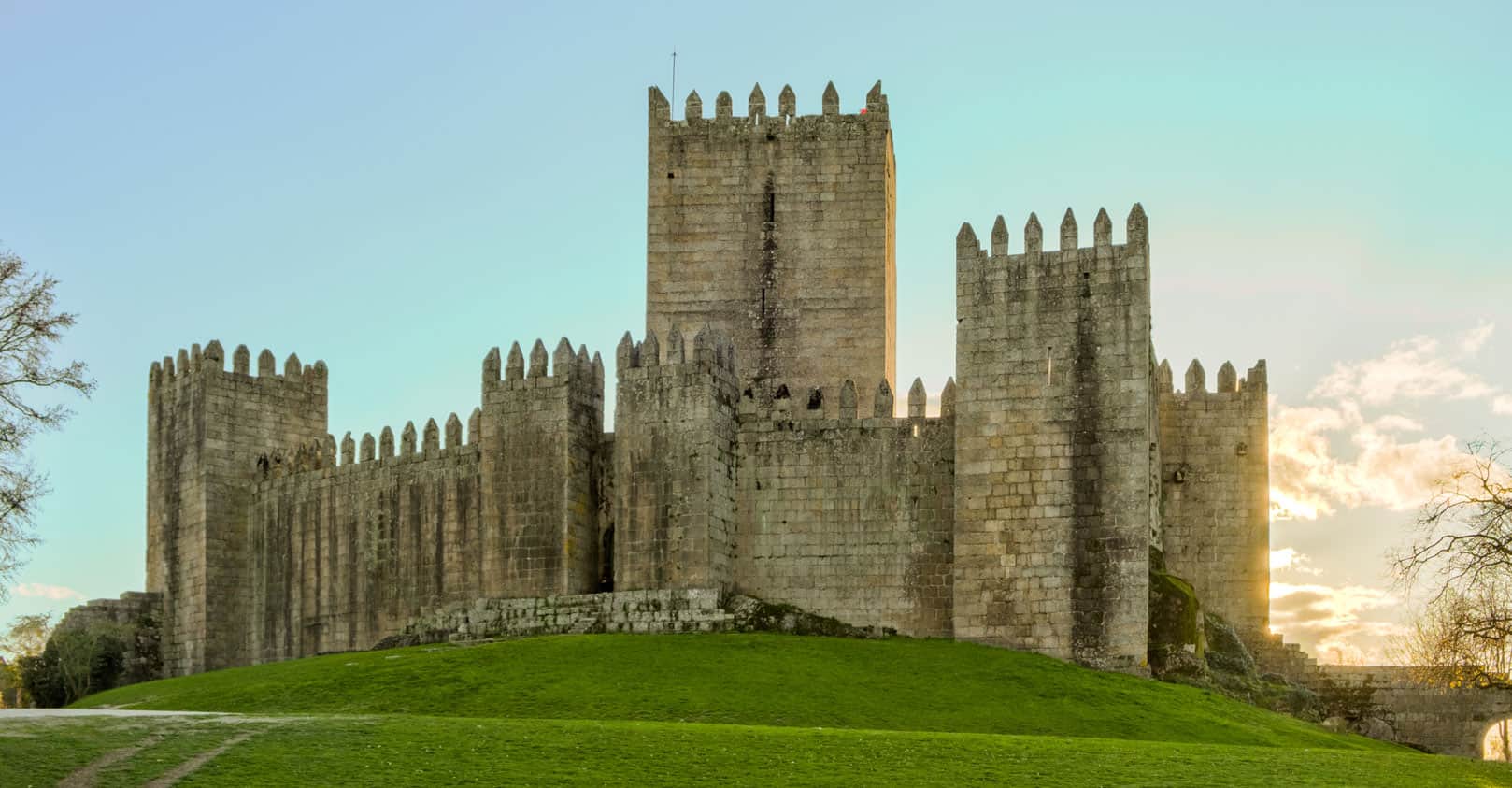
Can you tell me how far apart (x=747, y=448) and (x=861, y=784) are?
1810 centimetres

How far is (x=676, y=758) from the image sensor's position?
3077 cm

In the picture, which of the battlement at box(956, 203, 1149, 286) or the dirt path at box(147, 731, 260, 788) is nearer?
the dirt path at box(147, 731, 260, 788)

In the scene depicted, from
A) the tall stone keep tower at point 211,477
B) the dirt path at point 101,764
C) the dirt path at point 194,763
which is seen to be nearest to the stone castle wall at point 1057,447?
the dirt path at point 194,763

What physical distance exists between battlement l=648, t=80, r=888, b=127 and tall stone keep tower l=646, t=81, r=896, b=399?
1.3 inches

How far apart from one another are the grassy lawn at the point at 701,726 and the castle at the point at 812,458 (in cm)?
243

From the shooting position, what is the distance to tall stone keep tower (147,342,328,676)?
5634 cm

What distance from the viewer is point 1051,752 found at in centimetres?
3209

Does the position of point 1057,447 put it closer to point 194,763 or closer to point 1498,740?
point 1498,740

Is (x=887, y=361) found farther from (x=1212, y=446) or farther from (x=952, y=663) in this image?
(x=952, y=663)

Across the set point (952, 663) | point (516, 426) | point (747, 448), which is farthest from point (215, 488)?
point (952, 663)

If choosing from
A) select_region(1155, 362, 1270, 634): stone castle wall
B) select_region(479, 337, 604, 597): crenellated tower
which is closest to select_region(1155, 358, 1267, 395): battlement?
select_region(1155, 362, 1270, 634): stone castle wall

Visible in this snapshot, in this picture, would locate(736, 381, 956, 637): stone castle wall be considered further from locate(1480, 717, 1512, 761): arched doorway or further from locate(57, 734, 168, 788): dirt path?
locate(57, 734, 168, 788): dirt path

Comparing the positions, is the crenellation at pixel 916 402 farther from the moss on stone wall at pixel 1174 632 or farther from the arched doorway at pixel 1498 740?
the arched doorway at pixel 1498 740

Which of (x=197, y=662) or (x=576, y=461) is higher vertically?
(x=576, y=461)
